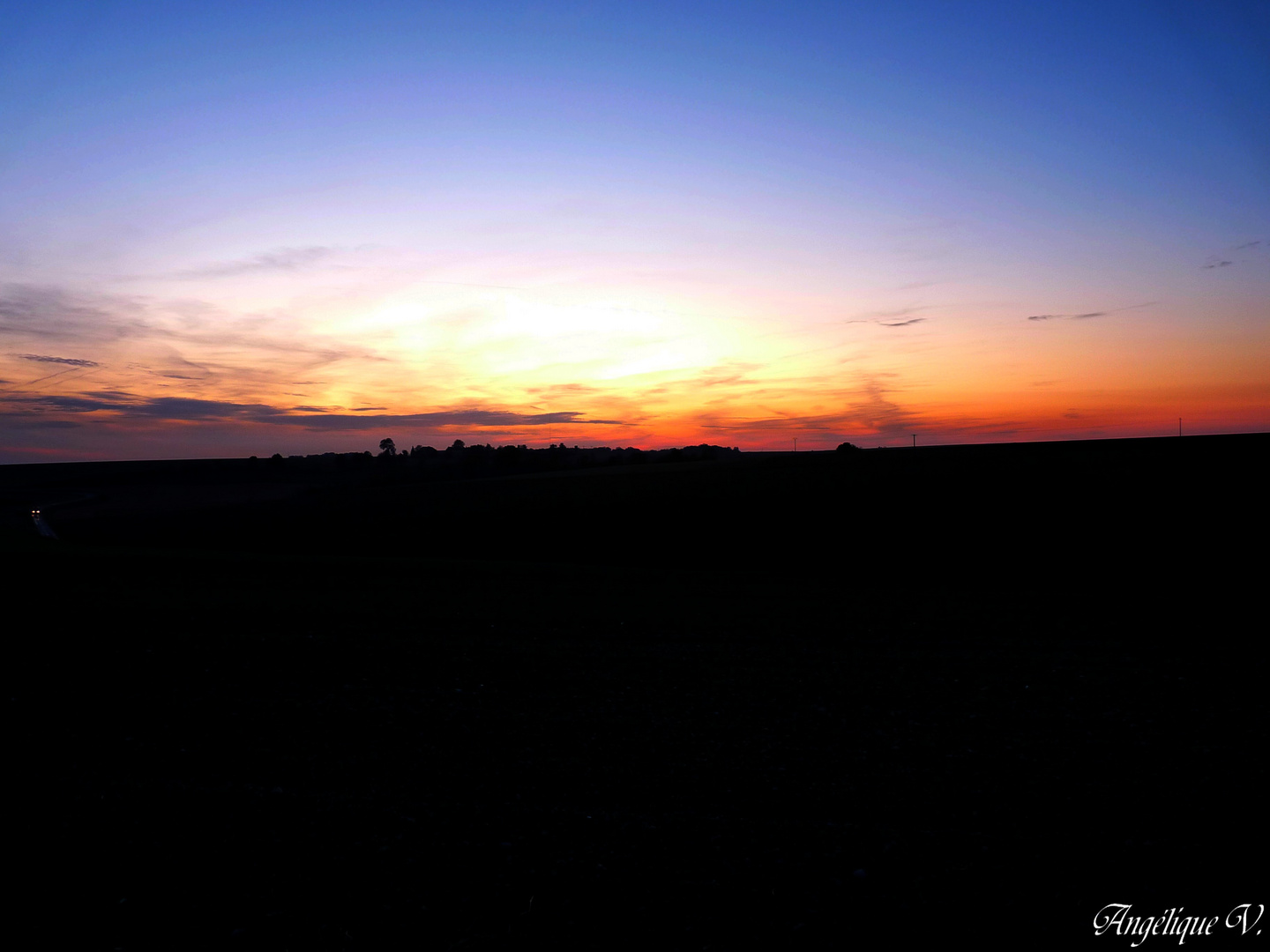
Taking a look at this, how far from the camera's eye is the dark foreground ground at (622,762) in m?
4.77

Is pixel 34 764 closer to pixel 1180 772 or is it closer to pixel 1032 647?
pixel 1180 772

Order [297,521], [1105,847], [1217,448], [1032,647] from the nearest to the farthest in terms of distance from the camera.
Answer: [1105,847]
[1032,647]
[1217,448]
[297,521]

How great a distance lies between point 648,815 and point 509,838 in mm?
1067

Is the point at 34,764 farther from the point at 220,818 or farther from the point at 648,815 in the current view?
the point at 648,815

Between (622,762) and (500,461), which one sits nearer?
(622,762)

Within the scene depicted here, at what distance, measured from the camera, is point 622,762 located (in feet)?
23.9

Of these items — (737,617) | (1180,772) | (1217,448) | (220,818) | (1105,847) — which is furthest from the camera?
(1217,448)

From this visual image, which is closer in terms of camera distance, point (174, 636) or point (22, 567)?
point (174, 636)

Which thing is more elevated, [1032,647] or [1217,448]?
[1217,448]

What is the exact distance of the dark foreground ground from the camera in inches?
188

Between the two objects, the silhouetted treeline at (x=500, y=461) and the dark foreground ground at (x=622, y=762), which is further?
the silhouetted treeline at (x=500, y=461)

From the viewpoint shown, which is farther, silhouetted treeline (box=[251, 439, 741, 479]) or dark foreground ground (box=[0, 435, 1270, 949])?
silhouetted treeline (box=[251, 439, 741, 479])

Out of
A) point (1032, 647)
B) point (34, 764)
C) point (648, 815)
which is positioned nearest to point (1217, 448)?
point (1032, 647)

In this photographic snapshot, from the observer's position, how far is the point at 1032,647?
41.4 feet
